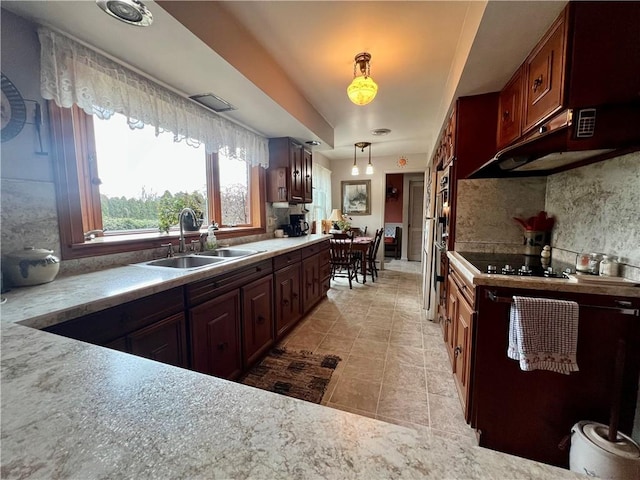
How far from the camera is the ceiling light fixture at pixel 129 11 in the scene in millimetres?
1213

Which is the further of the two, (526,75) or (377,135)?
(377,135)

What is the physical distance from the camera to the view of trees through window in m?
1.83

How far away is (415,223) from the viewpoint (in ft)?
22.5

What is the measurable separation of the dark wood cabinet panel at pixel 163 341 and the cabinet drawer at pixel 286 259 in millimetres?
1082

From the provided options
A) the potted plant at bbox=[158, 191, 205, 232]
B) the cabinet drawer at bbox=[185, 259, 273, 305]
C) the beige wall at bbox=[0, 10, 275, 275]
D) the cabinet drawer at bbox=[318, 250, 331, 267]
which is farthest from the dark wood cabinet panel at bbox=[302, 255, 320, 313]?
the beige wall at bbox=[0, 10, 275, 275]

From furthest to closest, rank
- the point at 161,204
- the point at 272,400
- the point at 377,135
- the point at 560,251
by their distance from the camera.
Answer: the point at 377,135 < the point at 161,204 < the point at 560,251 < the point at 272,400

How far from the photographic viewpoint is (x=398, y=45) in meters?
2.03

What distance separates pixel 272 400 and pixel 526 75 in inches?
83.7

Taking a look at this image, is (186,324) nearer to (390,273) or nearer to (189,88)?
(189,88)

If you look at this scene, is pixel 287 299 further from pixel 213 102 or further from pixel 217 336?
pixel 213 102

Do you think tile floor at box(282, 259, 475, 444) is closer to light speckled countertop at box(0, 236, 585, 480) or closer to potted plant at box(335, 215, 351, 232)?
light speckled countertop at box(0, 236, 585, 480)

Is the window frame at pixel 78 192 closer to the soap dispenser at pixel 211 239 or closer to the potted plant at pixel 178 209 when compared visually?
the potted plant at pixel 178 209

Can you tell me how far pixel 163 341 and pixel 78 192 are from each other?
3.27 ft

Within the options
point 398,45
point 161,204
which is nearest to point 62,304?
point 161,204
